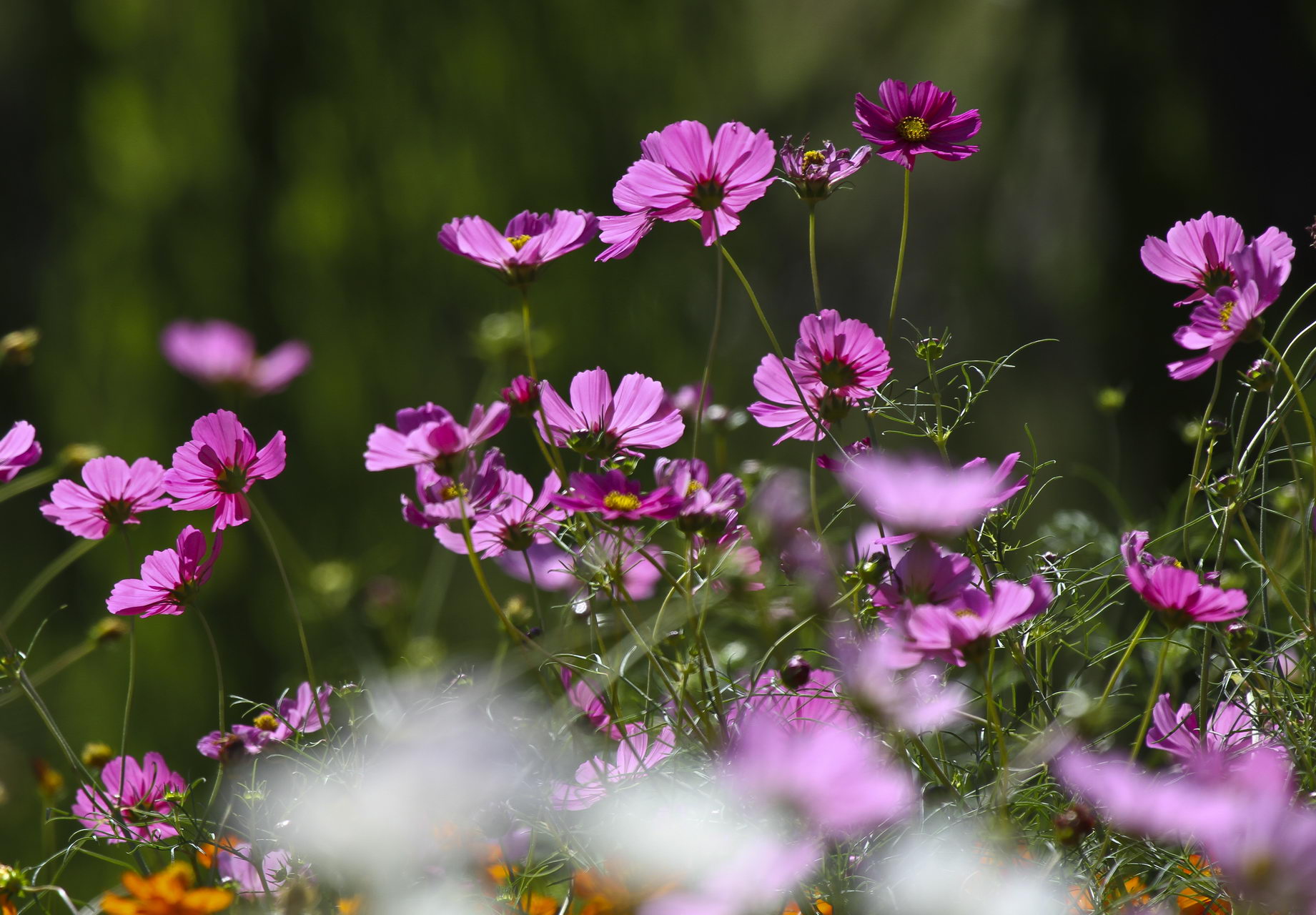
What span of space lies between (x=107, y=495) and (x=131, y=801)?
16cm

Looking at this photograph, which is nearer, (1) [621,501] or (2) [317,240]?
(1) [621,501]

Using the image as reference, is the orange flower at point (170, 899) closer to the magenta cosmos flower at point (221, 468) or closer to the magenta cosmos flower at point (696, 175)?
the magenta cosmos flower at point (221, 468)

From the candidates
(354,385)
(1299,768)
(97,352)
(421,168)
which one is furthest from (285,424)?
(1299,768)

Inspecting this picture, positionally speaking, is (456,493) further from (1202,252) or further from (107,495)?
(1202,252)

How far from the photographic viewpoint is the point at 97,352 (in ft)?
4.37

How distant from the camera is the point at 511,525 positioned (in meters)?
0.48

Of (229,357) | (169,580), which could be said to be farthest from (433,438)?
(229,357)

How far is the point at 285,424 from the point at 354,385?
0.10m

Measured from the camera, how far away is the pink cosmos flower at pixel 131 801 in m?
0.46

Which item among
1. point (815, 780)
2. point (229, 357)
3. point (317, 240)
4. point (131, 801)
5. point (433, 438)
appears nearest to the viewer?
point (815, 780)

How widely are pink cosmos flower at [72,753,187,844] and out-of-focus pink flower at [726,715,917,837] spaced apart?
29cm

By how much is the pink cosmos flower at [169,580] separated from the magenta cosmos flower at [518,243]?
0.17m

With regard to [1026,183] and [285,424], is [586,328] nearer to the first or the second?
[285,424]

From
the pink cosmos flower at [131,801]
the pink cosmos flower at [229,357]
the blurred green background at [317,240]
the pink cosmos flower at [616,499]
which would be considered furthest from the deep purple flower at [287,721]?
the blurred green background at [317,240]
